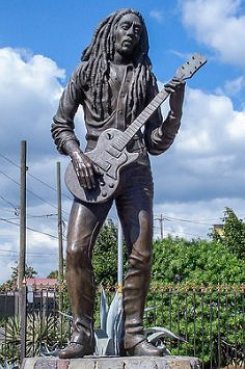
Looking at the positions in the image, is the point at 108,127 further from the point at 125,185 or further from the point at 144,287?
the point at 144,287

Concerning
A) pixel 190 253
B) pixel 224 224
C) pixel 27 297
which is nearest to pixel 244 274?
pixel 190 253

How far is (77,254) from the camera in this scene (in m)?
5.61

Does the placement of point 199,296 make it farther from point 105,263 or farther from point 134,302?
point 134,302

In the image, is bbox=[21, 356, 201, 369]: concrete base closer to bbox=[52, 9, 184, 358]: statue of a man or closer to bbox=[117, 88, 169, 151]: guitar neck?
bbox=[52, 9, 184, 358]: statue of a man

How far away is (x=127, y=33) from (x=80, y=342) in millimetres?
2214

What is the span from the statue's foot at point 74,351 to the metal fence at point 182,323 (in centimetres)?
668

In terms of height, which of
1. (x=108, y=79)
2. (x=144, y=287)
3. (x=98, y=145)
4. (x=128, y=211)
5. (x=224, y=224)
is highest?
(x=224, y=224)

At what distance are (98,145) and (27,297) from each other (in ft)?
21.6

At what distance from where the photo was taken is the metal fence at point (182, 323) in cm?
1272

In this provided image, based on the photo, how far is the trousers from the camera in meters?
5.62

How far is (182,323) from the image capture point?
46.4 feet

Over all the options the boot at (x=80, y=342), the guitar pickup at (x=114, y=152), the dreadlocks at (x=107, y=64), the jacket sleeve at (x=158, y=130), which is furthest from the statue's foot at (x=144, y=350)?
the dreadlocks at (x=107, y=64)

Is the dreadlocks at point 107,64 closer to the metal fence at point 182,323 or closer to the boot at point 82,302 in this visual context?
the boot at point 82,302

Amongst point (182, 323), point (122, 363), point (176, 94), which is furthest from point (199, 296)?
point (122, 363)
